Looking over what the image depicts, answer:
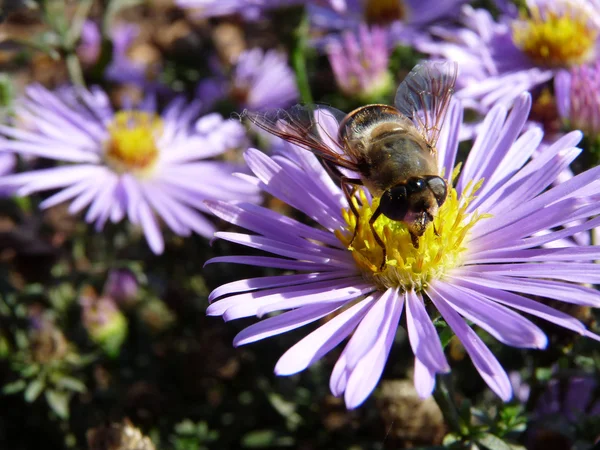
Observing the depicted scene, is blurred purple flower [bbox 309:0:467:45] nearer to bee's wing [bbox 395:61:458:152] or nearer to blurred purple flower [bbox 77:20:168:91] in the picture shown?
blurred purple flower [bbox 77:20:168:91]

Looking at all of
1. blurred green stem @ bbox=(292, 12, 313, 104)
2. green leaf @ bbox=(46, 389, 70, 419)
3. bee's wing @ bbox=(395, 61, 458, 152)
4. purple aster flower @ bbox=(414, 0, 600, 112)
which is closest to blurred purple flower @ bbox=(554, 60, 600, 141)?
purple aster flower @ bbox=(414, 0, 600, 112)

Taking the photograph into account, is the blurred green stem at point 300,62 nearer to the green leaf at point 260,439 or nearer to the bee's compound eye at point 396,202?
the green leaf at point 260,439

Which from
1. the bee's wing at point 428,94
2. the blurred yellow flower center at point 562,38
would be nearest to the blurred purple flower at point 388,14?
the blurred yellow flower center at point 562,38

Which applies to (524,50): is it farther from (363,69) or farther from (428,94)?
(428,94)

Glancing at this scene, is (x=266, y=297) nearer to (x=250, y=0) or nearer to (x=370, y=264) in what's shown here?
(x=370, y=264)

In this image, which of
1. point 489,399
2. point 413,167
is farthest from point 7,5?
point 489,399

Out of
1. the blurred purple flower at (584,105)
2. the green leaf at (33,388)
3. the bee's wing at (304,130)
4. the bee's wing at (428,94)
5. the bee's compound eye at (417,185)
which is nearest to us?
the bee's compound eye at (417,185)

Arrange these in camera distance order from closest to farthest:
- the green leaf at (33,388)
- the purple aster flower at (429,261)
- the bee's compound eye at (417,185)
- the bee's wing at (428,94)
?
1. the purple aster flower at (429,261)
2. the bee's compound eye at (417,185)
3. the bee's wing at (428,94)
4. the green leaf at (33,388)
